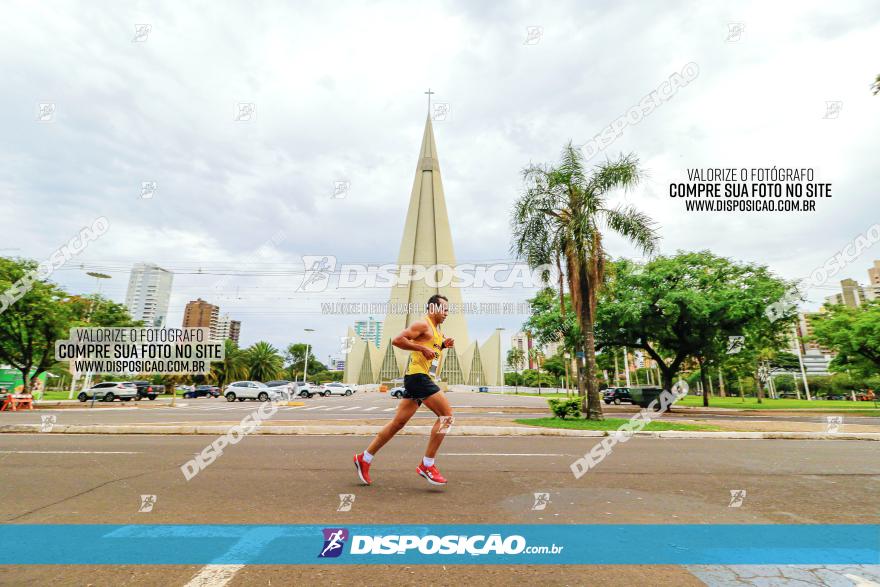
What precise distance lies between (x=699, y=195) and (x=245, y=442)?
1713 centimetres

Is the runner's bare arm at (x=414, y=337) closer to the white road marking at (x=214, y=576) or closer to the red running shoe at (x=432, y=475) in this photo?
the red running shoe at (x=432, y=475)

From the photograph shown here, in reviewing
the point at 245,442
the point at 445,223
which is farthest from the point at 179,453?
the point at 445,223

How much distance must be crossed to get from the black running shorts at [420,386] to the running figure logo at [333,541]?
164 cm

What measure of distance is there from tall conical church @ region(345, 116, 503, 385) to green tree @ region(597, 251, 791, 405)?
62585 millimetres

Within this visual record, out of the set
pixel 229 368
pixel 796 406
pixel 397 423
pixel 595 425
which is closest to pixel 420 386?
pixel 397 423

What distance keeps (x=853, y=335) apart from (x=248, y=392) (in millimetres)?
40275

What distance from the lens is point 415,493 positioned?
14.6ft

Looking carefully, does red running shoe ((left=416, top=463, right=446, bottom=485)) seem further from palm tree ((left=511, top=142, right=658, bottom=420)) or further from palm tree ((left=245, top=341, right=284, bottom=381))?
palm tree ((left=245, top=341, right=284, bottom=381))

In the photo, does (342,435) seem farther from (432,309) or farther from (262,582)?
(262,582)

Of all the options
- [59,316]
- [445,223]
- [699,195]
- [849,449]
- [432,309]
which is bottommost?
[849,449]


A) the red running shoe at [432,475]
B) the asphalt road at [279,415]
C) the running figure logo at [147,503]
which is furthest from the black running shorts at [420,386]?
the asphalt road at [279,415]

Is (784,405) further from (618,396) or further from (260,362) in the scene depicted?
(260,362)

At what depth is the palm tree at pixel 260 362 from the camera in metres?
60.3

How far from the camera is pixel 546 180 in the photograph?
14859 mm
